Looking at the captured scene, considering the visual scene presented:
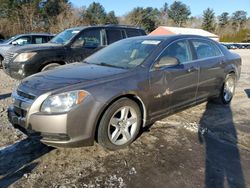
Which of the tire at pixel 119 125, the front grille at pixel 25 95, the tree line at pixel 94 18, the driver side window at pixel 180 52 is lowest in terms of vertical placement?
the tire at pixel 119 125

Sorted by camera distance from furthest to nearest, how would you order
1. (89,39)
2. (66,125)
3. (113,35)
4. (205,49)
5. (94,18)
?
1. (94,18)
2. (113,35)
3. (89,39)
4. (205,49)
5. (66,125)

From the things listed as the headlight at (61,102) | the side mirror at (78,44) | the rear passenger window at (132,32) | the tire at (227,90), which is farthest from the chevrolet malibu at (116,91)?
the rear passenger window at (132,32)

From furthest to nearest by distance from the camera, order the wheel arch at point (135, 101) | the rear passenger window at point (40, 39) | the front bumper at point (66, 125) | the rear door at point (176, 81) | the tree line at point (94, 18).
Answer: the tree line at point (94, 18) → the rear passenger window at point (40, 39) → the rear door at point (176, 81) → the wheel arch at point (135, 101) → the front bumper at point (66, 125)

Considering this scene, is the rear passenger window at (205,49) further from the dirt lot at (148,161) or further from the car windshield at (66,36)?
the car windshield at (66,36)

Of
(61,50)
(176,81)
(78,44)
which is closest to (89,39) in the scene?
(78,44)

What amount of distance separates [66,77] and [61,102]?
56cm

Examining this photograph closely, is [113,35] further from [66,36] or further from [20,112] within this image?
[20,112]

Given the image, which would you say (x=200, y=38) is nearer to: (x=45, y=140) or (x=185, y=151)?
(x=185, y=151)

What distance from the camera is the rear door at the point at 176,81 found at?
14.3 feet

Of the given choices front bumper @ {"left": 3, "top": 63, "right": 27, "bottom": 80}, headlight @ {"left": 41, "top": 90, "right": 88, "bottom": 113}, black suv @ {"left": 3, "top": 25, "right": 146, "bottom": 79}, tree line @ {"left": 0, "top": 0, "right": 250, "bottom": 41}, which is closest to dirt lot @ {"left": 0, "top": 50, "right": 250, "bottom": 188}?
→ headlight @ {"left": 41, "top": 90, "right": 88, "bottom": 113}

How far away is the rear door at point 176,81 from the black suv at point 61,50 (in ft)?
11.7

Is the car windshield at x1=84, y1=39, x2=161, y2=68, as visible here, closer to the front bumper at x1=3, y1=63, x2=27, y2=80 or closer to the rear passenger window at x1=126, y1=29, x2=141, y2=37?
the front bumper at x1=3, y1=63, x2=27, y2=80

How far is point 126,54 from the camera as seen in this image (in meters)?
4.75

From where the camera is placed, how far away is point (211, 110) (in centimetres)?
599
